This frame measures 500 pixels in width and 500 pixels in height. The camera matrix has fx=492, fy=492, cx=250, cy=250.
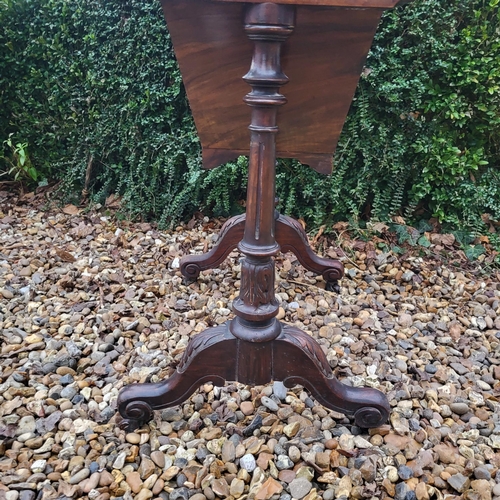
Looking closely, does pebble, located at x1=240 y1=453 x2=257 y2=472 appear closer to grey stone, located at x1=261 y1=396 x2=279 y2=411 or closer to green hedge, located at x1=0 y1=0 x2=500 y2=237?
grey stone, located at x1=261 y1=396 x2=279 y2=411

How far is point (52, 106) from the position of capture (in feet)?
9.45

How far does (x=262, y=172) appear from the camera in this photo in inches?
47.7

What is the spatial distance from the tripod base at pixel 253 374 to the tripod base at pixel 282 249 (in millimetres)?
774

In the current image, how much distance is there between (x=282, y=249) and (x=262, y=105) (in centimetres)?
107

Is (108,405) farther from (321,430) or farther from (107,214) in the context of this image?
(107,214)

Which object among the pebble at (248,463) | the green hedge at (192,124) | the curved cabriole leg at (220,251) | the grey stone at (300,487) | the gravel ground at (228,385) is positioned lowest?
the gravel ground at (228,385)

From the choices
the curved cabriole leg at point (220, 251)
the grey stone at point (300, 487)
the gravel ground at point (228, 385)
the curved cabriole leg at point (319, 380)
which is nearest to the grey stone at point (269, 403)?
the gravel ground at point (228, 385)

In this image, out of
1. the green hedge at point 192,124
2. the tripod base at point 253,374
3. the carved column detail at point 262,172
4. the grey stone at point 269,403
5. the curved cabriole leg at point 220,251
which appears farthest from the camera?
the green hedge at point 192,124

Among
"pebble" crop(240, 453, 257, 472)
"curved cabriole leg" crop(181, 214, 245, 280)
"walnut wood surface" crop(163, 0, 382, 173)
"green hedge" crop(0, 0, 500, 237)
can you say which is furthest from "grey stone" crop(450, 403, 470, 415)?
"green hedge" crop(0, 0, 500, 237)

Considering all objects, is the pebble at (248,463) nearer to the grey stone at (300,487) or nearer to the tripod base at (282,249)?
the grey stone at (300,487)

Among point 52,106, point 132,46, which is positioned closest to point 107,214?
point 52,106

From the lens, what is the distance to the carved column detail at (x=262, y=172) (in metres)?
1.10

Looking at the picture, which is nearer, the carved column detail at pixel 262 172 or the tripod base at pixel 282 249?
the carved column detail at pixel 262 172

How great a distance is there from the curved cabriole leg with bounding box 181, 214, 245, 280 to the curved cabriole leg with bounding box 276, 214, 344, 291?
17cm
